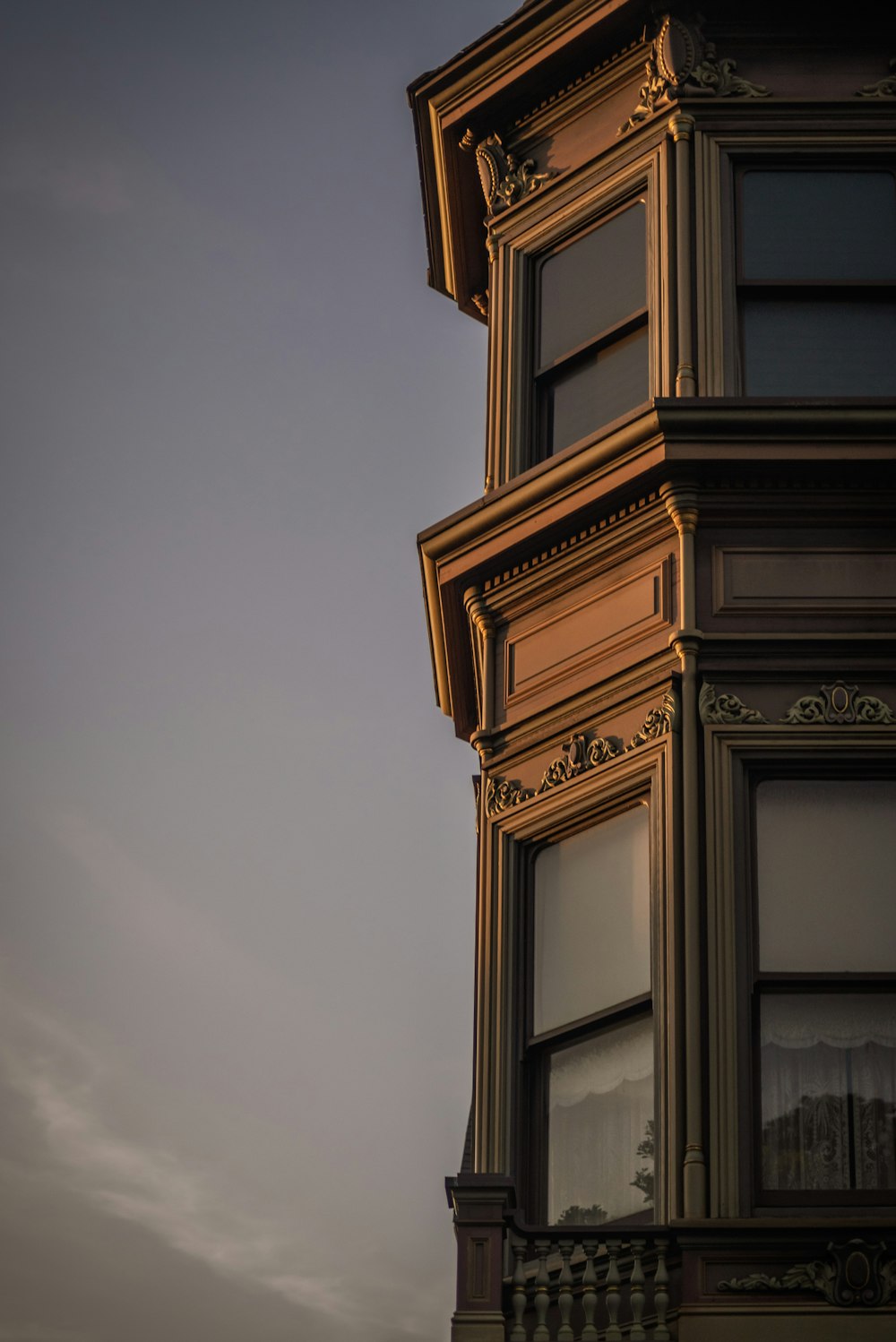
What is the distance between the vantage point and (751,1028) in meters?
13.4

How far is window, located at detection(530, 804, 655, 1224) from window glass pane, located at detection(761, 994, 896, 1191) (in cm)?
75

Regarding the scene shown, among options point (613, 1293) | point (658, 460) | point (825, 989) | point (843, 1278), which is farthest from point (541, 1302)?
point (658, 460)

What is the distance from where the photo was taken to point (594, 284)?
1725 centimetres

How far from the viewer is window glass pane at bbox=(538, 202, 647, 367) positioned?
17.0 metres

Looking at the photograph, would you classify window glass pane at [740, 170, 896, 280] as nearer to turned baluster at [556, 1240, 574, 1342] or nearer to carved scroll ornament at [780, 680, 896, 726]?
carved scroll ornament at [780, 680, 896, 726]

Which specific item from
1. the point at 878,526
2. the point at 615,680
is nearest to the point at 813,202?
the point at 878,526

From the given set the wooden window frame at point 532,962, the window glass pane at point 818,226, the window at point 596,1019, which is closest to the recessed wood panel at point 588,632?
the wooden window frame at point 532,962

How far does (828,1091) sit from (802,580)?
11.6 ft

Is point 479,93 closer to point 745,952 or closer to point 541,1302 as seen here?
point 745,952

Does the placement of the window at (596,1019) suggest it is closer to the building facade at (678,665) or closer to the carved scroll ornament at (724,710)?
the building facade at (678,665)

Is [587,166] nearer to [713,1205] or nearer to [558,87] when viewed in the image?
[558,87]

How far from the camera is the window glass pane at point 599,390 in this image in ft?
54.3

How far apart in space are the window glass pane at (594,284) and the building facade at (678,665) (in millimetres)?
27

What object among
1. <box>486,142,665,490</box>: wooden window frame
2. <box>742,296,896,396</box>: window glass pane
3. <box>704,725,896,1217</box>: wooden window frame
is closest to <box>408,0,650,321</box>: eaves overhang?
<box>486,142,665,490</box>: wooden window frame
